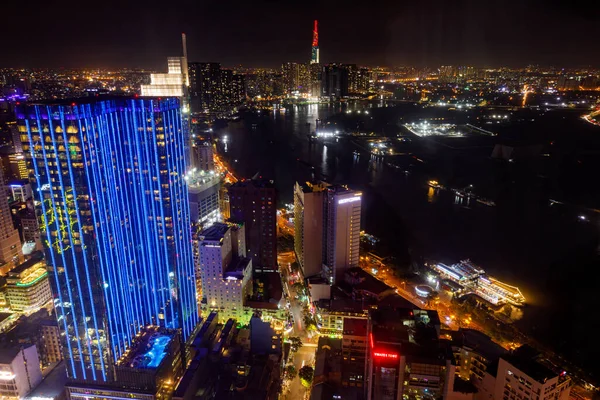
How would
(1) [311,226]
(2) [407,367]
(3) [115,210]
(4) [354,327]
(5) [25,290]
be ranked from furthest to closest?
(1) [311,226]
(5) [25,290]
(4) [354,327]
(3) [115,210]
(2) [407,367]

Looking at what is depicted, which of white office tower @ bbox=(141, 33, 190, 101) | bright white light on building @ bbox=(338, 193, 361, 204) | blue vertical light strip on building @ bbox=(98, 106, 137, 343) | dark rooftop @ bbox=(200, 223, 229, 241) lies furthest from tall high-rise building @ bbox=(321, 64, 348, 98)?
blue vertical light strip on building @ bbox=(98, 106, 137, 343)

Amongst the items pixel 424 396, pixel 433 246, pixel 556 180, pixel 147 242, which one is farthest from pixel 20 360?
pixel 556 180

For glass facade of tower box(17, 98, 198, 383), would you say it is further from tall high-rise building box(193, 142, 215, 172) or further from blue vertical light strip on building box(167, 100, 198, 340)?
tall high-rise building box(193, 142, 215, 172)

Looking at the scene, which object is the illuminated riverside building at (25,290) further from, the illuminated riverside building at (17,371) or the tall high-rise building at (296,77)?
the tall high-rise building at (296,77)

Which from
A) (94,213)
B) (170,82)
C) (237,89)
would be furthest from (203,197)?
(237,89)

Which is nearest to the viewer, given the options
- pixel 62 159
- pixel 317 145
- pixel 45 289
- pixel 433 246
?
pixel 62 159

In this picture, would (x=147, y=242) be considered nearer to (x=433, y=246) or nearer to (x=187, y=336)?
(x=187, y=336)

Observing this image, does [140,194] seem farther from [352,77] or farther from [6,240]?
[352,77]
